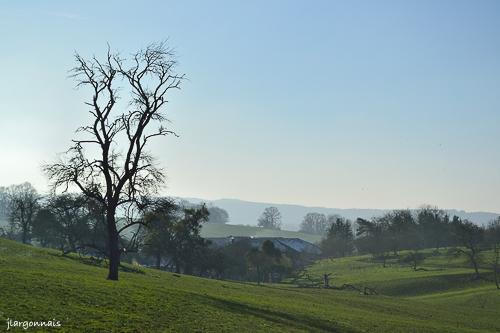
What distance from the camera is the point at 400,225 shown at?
578 feet

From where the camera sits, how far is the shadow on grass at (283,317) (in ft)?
105

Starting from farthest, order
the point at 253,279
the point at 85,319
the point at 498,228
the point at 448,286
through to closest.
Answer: the point at 498,228 < the point at 253,279 < the point at 448,286 < the point at 85,319

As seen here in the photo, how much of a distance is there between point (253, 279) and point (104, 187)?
351 ft

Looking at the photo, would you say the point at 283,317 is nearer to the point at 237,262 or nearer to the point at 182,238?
the point at 182,238

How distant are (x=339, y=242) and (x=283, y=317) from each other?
16332cm

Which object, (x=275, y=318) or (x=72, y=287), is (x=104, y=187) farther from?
(x=275, y=318)

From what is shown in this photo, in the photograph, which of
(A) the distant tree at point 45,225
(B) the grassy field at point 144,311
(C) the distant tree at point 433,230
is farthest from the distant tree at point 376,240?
(B) the grassy field at point 144,311

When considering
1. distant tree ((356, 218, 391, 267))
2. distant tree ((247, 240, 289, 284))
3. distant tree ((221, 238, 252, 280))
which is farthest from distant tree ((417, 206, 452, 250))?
distant tree ((221, 238, 252, 280))

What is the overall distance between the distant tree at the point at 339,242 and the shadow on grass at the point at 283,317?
526 feet

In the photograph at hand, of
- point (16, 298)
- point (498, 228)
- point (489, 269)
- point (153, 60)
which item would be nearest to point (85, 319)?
point (16, 298)

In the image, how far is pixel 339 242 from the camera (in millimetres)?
193375

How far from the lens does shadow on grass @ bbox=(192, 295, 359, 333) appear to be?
105 feet

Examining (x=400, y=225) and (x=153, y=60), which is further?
(x=400, y=225)

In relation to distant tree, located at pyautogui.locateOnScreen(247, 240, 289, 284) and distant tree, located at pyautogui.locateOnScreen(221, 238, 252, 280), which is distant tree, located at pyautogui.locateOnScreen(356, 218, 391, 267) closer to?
distant tree, located at pyautogui.locateOnScreen(247, 240, 289, 284)
